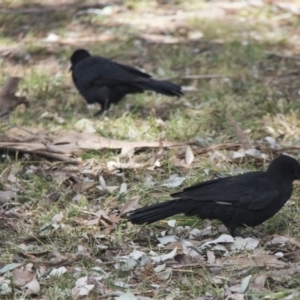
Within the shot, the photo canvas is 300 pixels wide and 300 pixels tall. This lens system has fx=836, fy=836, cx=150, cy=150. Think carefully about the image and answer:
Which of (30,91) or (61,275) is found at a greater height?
(61,275)

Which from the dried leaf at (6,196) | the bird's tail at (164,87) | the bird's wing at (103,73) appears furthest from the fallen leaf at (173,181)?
the bird's wing at (103,73)

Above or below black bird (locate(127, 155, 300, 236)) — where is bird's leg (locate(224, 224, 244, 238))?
below

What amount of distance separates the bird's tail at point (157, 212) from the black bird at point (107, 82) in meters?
3.17

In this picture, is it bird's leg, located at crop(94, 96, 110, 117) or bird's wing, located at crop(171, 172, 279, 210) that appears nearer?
bird's wing, located at crop(171, 172, 279, 210)

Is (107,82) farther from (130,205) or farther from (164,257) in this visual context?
(164,257)

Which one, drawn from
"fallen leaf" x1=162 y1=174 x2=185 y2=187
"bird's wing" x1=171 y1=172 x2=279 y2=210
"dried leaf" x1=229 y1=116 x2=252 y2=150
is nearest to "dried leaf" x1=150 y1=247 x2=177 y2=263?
"bird's wing" x1=171 y1=172 x2=279 y2=210

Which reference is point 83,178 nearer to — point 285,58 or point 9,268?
point 9,268

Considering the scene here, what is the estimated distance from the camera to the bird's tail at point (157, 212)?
17.2 feet

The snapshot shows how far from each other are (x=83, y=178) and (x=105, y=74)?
2.40m

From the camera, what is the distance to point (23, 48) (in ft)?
34.9

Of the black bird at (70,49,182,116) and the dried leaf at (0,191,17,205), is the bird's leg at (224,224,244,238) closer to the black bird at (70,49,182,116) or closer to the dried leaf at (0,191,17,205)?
the dried leaf at (0,191,17,205)

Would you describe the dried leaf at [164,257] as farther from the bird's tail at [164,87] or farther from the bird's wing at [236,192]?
the bird's tail at [164,87]

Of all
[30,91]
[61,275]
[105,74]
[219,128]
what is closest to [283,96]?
[219,128]

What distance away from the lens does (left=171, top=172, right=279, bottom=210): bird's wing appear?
17.4ft
